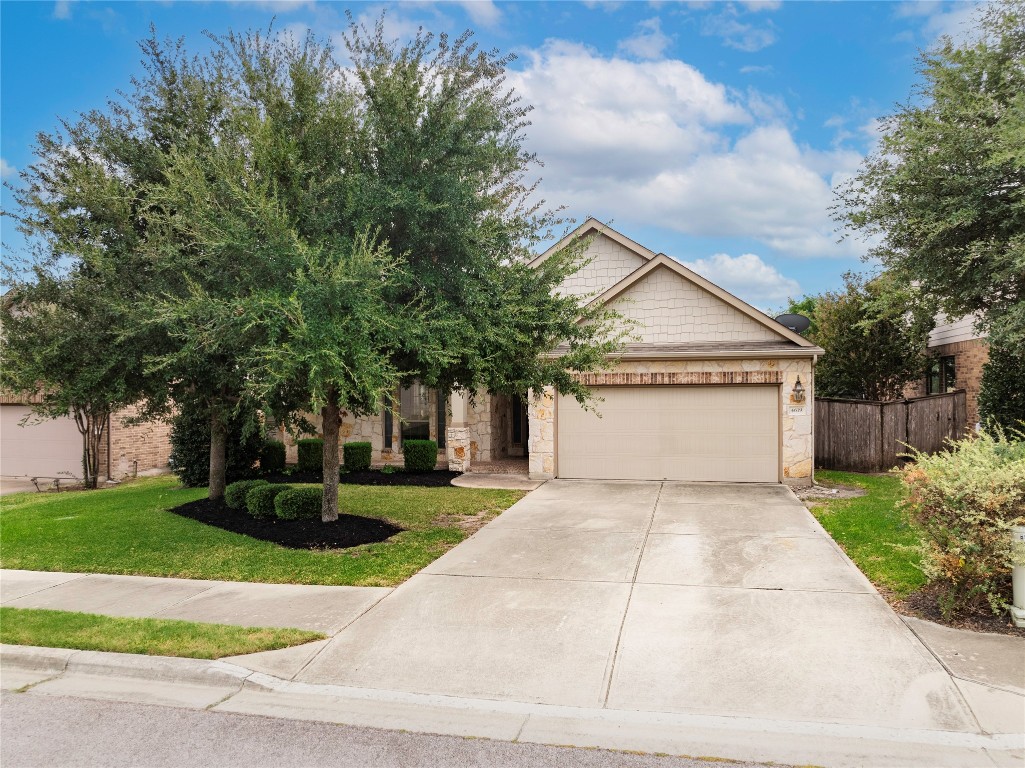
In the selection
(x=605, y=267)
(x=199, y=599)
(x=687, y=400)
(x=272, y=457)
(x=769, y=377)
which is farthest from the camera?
(x=605, y=267)

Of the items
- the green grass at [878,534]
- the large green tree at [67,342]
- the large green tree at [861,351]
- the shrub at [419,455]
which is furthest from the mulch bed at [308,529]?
the large green tree at [861,351]

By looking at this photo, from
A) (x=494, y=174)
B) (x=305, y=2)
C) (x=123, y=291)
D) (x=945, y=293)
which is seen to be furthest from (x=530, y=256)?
(x=945, y=293)

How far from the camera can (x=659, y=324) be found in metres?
15.0

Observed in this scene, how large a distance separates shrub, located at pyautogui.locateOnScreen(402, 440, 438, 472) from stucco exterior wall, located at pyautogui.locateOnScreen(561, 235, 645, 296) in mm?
5961

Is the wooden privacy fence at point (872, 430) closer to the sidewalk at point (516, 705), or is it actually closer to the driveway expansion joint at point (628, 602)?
the driveway expansion joint at point (628, 602)

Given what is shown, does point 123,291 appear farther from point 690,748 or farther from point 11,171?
point 690,748

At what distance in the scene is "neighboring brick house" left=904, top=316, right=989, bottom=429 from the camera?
56.9 feet

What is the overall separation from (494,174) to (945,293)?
395 inches

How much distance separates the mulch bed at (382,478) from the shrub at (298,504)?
4310mm

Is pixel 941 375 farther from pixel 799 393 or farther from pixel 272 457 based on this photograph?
pixel 272 457

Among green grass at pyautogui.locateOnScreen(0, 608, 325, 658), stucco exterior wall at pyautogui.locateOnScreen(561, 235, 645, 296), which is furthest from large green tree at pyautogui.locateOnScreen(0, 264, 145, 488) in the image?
stucco exterior wall at pyautogui.locateOnScreen(561, 235, 645, 296)

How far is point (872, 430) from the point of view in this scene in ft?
54.0

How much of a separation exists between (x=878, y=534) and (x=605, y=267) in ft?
38.1

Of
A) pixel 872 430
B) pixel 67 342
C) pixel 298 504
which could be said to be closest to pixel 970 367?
pixel 872 430
